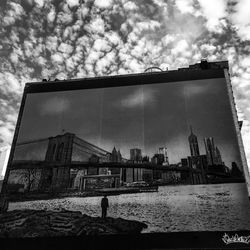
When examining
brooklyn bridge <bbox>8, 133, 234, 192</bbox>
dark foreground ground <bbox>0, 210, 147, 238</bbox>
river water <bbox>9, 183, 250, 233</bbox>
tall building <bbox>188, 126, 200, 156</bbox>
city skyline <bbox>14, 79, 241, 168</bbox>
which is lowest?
dark foreground ground <bbox>0, 210, 147, 238</bbox>

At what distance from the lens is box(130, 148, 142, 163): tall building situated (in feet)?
50.9

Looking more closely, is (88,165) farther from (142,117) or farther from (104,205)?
(142,117)

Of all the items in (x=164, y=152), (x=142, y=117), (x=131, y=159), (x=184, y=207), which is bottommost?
(x=184, y=207)

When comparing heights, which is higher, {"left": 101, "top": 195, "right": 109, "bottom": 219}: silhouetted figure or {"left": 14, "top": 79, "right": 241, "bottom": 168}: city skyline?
{"left": 14, "top": 79, "right": 241, "bottom": 168}: city skyline

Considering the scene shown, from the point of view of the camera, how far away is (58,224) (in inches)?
574

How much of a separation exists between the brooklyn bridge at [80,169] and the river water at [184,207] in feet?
2.32

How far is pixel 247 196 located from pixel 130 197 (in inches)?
237

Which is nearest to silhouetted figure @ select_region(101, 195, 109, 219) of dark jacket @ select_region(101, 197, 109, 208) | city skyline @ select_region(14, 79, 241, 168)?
dark jacket @ select_region(101, 197, 109, 208)

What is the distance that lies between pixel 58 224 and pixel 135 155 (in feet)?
18.4

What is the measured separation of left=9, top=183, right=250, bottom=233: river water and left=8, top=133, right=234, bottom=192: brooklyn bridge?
27.9 inches

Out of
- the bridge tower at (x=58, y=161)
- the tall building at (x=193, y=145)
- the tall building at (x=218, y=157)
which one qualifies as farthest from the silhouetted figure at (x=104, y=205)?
the tall building at (x=218, y=157)

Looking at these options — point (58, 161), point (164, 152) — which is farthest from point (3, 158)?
point (164, 152)

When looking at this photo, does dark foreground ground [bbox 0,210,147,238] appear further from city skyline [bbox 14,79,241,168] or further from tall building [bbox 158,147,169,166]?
city skyline [bbox 14,79,241,168]

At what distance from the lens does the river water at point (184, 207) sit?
1325 centimetres
